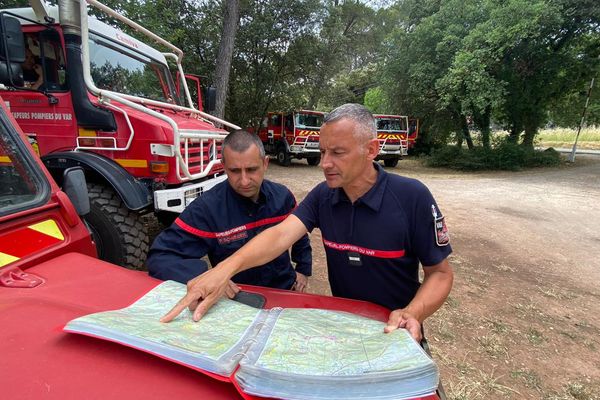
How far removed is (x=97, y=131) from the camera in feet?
10.6

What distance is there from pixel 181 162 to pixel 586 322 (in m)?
3.84

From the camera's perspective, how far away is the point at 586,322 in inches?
124

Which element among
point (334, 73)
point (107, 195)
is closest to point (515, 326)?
point (107, 195)

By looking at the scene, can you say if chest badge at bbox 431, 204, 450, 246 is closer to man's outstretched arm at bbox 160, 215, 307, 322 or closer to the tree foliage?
man's outstretched arm at bbox 160, 215, 307, 322

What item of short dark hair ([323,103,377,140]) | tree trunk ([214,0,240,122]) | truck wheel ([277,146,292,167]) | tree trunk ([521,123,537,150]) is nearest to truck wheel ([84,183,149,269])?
short dark hair ([323,103,377,140])

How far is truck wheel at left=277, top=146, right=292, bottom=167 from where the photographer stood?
14.5 m

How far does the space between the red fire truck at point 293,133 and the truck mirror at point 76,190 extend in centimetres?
1219

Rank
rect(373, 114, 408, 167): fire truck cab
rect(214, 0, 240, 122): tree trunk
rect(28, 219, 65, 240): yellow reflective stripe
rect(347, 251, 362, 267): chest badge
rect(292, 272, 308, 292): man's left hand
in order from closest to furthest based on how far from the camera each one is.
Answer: rect(28, 219, 65, 240): yellow reflective stripe, rect(347, 251, 362, 267): chest badge, rect(292, 272, 308, 292): man's left hand, rect(214, 0, 240, 122): tree trunk, rect(373, 114, 408, 167): fire truck cab

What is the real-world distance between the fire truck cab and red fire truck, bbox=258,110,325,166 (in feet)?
8.08

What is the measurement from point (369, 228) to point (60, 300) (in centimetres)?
107

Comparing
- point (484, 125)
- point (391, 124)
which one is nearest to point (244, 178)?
point (391, 124)

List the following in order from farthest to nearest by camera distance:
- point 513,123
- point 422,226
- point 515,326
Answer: point 513,123, point 515,326, point 422,226

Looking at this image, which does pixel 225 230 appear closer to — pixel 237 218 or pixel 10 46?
pixel 237 218

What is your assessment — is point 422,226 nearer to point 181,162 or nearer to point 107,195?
point 181,162
